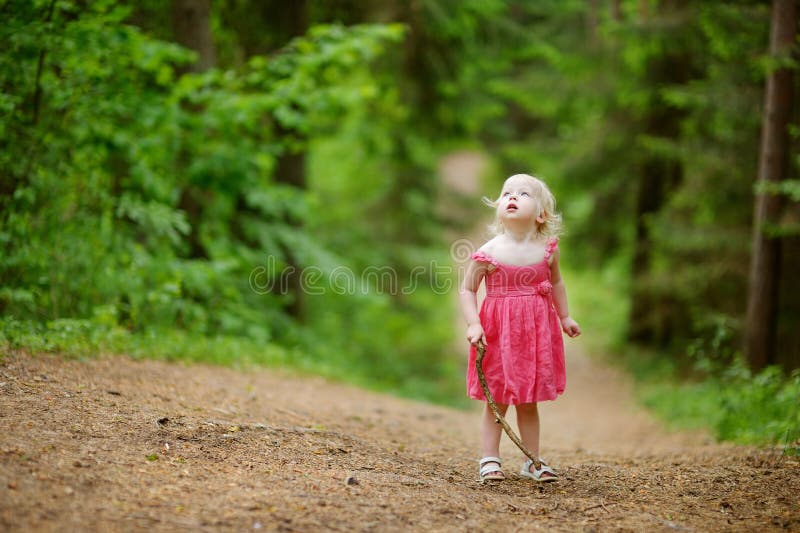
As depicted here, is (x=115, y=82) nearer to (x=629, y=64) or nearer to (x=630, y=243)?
(x=629, y=64)

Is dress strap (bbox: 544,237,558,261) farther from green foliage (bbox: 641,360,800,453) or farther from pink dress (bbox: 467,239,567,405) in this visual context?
green foliage (bbox: 641,360,800,453)

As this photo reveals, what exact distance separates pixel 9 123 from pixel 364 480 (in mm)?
4673

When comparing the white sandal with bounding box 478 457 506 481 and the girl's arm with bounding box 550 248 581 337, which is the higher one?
the girl's arm with bounding box 550 248 581 337

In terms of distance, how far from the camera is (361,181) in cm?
1579

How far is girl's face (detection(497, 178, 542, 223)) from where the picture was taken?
4242 mm

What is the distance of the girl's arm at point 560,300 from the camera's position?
4328mm

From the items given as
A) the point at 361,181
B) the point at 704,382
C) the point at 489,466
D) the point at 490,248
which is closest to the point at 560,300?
the point at 490,248

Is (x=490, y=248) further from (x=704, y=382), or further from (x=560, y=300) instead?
(x=704, y=382)

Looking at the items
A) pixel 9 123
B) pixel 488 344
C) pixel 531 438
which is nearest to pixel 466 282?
pixel 488 344

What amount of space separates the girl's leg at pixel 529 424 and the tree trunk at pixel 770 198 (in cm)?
491

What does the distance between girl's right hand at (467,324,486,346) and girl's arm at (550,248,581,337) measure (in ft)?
2.01

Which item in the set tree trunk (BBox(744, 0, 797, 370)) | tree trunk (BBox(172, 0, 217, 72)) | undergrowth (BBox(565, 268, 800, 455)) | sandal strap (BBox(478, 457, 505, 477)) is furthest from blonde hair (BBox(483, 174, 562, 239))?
tree trunk (BBox(172, 0, 217, 72))

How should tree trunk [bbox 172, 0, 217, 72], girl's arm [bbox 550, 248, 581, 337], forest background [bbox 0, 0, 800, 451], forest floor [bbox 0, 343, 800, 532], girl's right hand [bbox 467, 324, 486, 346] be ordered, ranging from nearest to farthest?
1. forest floor [bbox 0, 343, 800, 532]
2. girl's right hand [bbox 467, 324, 486, 346]
3. girl's arm [bbox 550, 248, 581, 337]
4. forest background [bbox 0, 0, 800, 451]
5. tree trunk [bbox 172, 0, 217, 72]

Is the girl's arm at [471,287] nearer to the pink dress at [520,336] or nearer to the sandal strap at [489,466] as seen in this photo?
the pink dress at [520,336]
